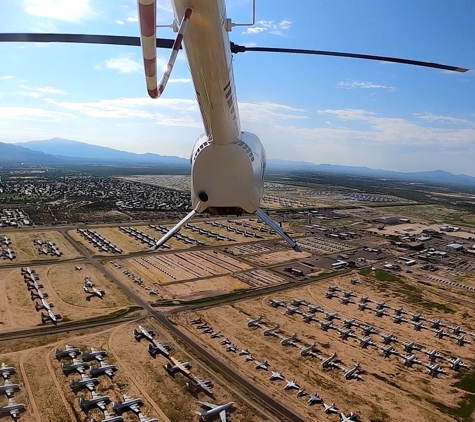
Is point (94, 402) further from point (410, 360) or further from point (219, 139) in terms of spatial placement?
point (410, 360)

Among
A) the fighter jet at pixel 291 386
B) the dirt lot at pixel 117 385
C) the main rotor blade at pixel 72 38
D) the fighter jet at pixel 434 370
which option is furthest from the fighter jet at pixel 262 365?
the main rotor blade at pixel 72 38

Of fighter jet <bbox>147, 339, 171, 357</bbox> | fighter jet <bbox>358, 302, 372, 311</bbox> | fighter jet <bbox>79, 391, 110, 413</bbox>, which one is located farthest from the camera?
fighter jet <bbox>358, 302, 372, 311</bbox>

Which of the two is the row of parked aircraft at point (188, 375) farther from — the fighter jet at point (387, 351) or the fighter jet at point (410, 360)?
the fighter jet at point (410, 360)

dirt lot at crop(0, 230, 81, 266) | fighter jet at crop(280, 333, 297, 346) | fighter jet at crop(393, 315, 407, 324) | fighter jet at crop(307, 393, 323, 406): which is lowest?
fighter jet at crop(307, 393, 323, 406)

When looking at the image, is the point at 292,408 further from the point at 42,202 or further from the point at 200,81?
the point at 42,202

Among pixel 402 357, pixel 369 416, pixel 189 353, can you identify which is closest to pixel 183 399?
pixel 189 353

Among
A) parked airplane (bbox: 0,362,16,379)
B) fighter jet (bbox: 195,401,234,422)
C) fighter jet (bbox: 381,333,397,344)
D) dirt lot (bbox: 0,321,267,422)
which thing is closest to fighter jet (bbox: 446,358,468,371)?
fighter jet (bbox: 381,333,397,344)

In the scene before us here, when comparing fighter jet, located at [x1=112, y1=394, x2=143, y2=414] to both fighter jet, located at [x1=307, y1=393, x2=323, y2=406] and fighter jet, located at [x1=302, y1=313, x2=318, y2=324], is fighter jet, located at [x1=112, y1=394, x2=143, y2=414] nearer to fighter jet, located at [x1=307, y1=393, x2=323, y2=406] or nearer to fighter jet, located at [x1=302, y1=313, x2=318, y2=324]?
fighter jet, located at [x1=307, y1=393, x2=323, y2=406]
